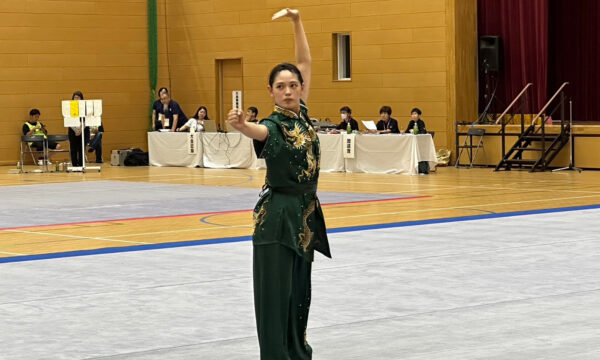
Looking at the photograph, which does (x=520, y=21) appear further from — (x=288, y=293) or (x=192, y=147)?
(x=288, y=293)

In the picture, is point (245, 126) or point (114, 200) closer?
point (245, 126)

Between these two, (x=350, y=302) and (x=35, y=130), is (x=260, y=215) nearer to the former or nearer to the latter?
(x=350, y=302)

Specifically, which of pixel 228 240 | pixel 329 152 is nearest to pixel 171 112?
pixel 329 152

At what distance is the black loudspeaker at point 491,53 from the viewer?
23844 mm

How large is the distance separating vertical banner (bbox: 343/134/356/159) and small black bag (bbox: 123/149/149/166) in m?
6.36

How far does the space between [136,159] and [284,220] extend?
21.9 metres

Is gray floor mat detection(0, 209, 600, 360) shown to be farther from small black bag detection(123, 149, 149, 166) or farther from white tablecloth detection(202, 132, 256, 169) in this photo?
small black bag detection(123, 149, 149, 166)

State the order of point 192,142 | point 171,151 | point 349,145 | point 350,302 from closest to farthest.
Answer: point 350,302 < point 349,145 < point 192,142 < point 171,151

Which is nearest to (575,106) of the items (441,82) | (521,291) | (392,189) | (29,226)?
(441,82)

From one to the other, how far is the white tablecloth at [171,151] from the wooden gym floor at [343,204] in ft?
3.40

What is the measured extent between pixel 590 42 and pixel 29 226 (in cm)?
1505

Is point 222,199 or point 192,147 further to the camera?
point 192,147

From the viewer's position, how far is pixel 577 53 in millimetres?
24328

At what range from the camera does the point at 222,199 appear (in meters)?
16.5
